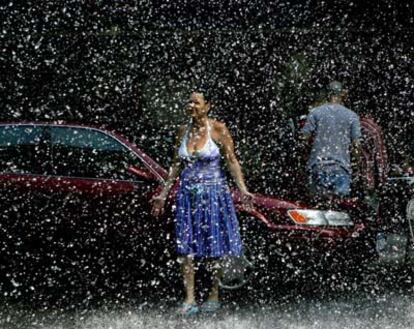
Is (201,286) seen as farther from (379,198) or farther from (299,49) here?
(299,49)

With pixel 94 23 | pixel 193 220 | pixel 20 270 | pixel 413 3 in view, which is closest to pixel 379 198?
pixel 193 220

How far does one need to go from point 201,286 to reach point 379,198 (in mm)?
1976

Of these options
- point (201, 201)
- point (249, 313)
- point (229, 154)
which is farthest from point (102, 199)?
point (249, 313)

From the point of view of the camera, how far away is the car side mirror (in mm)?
6672

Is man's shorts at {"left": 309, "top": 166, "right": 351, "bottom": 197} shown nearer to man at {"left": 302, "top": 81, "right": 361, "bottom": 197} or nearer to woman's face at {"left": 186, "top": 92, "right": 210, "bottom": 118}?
man at {"left": 302, "top": 81, "right": 361, "bottom": 197}

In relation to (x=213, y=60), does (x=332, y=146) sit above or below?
below

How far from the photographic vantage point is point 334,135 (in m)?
7.39

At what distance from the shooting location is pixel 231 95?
13.7 metres

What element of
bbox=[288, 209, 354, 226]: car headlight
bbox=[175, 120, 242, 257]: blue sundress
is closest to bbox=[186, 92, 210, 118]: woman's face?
bbox=[175, 120, 242, 257]: blue sundress

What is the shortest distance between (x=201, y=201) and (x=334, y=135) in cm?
183

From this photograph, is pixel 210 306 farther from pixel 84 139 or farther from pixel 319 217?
pixel 84 139

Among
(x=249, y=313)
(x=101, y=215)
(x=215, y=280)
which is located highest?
(x=101, y=215)

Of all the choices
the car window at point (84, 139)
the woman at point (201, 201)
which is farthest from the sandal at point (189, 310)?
the car window at point (84, 139)

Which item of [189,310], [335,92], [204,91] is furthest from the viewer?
[204,91]
